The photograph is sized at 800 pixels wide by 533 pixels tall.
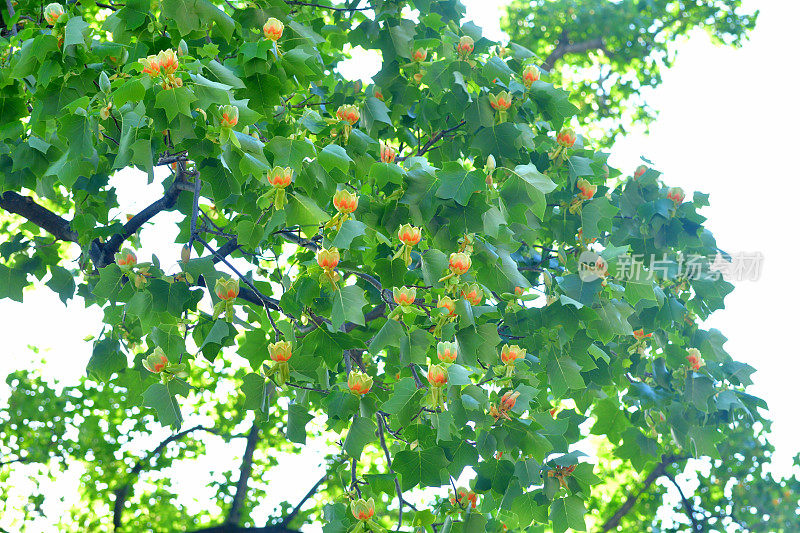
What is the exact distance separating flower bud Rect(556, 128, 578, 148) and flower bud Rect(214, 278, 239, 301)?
2.03m

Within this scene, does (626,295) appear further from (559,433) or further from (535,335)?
(559,433)

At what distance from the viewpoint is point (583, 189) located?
402 centimetres

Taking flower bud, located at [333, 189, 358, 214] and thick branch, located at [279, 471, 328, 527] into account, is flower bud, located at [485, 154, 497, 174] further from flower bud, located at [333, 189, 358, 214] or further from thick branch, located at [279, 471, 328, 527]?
thick branch, located at [279, 471, 328, 527]

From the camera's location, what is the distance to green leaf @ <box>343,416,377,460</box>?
118 inches

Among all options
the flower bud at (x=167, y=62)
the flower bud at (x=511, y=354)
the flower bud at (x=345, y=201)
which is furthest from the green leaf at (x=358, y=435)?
the flower bud at (x=167, y=62)

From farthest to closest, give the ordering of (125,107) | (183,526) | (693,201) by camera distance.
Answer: (183,526)
(693,201)
(125,107)

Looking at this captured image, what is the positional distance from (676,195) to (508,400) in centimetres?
214

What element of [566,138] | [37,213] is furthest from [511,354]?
[37,213]

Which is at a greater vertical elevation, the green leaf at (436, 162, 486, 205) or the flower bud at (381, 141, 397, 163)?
the flower bud at (381, 141, 397, 163)

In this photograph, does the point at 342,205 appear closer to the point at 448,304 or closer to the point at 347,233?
the point at 347,233

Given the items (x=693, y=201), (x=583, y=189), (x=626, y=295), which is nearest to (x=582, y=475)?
(x=626, y=295)

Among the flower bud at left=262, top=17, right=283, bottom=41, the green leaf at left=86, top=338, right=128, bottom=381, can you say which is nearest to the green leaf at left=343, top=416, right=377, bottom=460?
the flower bud at left=262, top=17, right=283, bottom=41

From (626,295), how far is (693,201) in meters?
1.06

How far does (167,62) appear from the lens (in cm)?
258
